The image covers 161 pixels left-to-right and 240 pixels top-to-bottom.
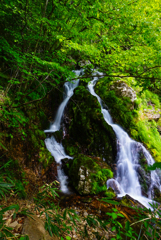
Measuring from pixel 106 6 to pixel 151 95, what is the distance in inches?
361

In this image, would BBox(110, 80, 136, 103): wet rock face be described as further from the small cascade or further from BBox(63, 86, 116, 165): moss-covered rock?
the small cascade

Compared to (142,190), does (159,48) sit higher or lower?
higher

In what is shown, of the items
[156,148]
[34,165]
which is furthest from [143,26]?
[156,148]

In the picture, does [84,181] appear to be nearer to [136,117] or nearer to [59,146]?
[59,146]

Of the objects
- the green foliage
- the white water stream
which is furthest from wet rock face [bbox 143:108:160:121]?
the green foliage

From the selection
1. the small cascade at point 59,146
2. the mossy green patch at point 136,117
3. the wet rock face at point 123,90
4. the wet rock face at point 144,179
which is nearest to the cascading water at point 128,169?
the wet rock face at point 144,179

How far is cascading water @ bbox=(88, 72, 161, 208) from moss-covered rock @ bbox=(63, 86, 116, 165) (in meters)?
0.44

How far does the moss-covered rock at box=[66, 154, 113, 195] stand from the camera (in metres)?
4.94

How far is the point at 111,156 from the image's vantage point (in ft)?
23.5

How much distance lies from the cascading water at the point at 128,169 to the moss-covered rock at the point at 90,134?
0.44 meters

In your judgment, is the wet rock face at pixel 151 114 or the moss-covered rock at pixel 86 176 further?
the wet rock face at pixel 151 114

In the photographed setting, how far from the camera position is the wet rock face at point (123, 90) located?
29.8ft

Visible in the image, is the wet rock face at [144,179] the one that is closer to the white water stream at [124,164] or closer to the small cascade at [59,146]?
the white water stream at [124,164]

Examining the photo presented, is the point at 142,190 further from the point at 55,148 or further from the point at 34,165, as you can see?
the point at 34,165
